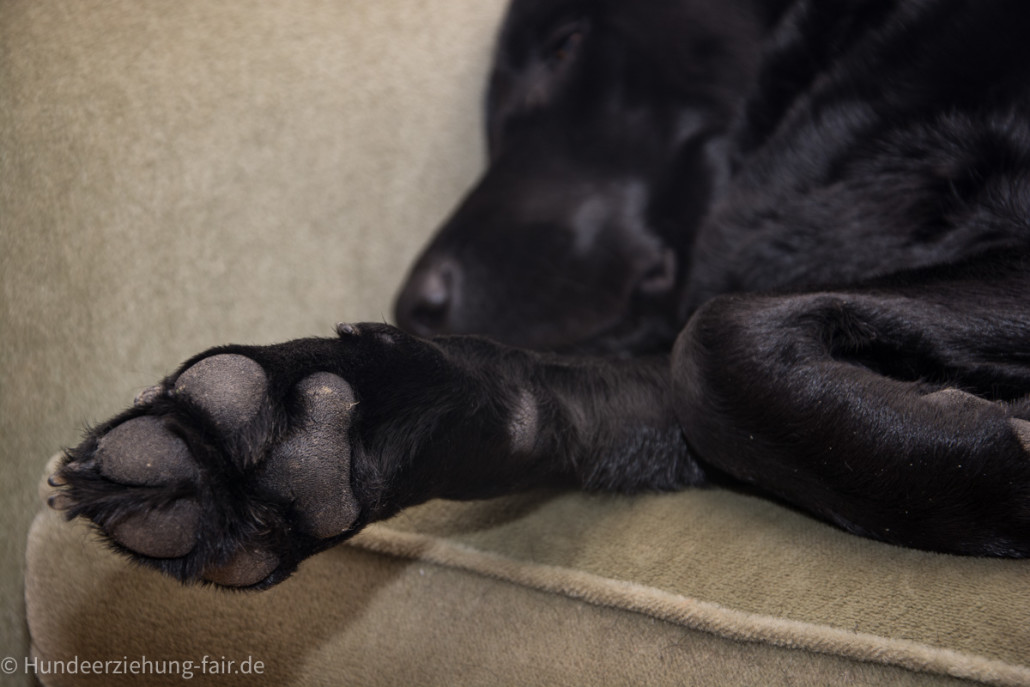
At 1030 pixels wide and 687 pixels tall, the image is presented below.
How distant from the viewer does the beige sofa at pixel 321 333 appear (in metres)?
0.72

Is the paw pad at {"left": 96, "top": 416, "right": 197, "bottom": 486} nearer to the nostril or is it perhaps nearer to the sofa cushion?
the sofa cushion

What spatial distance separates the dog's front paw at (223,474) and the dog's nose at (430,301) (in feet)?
2.36

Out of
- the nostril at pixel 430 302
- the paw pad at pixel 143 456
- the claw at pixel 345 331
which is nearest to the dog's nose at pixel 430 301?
the nostril at pixel 430 302

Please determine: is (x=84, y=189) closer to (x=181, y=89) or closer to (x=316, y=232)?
(x=181, y=89)

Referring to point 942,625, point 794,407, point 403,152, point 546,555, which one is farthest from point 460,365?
point 403,152

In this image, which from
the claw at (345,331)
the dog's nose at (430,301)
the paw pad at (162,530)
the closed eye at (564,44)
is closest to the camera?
the paw pad at (162,530)

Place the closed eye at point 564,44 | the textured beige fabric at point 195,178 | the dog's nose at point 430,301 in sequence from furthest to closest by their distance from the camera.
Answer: the closed eye at point 564,44
the dog's nose at point 430,301
the textured beige fabric at point 195,178

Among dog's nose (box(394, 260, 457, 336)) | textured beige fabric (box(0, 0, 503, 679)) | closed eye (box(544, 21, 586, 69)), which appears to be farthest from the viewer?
closed eye (box(544, 21, 586, 69))

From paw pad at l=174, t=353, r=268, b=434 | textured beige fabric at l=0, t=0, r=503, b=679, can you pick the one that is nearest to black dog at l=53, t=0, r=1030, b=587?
paw pad at l=174, t=353, r=268, b=434

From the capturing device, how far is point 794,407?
2.52 ft

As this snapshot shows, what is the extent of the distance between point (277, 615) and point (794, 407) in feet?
1.81

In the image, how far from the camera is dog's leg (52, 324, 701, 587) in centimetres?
53

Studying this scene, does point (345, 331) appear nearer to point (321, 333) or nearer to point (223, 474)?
point (223, 474)

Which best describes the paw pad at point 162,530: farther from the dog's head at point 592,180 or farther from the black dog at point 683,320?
the dog's head at point 592,180
